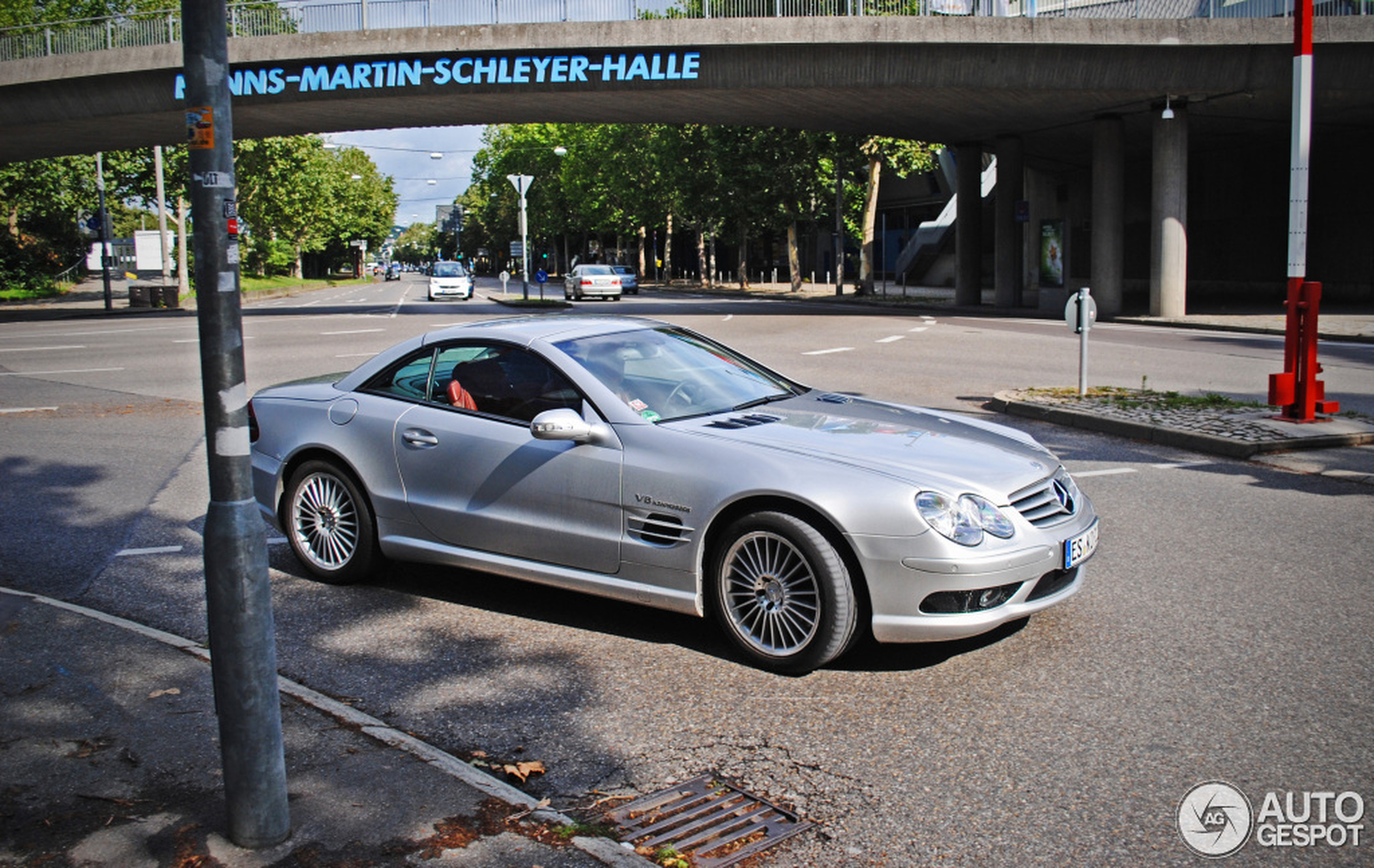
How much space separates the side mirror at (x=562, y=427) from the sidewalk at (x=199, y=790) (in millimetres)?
1457

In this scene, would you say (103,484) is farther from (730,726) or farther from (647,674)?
(730,726)

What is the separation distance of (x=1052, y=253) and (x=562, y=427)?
31.7 m

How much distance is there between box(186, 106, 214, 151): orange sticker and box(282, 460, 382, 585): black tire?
10.8 ft

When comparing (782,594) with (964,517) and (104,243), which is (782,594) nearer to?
(964,517)

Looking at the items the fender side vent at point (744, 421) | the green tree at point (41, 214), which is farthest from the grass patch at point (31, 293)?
the fender side vent at point (744, 421)

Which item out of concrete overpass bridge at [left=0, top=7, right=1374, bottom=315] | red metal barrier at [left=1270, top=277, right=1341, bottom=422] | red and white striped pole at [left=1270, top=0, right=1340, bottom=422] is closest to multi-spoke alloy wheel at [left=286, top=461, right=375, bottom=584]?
red metal barrier at [left=1270, top=277, right=1341, bottom=422]

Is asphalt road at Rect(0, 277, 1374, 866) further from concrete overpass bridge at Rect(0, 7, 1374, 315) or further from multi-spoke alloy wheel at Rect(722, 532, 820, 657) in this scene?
concrete overpass bridge at Rect(0, 7, 1374, 315)

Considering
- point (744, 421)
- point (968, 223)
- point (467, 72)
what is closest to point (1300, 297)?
point (744, 421)

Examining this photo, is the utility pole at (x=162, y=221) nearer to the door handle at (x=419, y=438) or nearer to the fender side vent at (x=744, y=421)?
the door handle at (x=419, y=438)

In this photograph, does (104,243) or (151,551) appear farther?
(104,243)

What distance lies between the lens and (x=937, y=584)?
14.9 ft

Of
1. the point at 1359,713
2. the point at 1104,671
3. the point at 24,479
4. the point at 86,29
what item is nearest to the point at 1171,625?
the point at 1104,671

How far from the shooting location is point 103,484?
30.5 ft

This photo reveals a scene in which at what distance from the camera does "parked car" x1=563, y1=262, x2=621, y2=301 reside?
1881 inches
